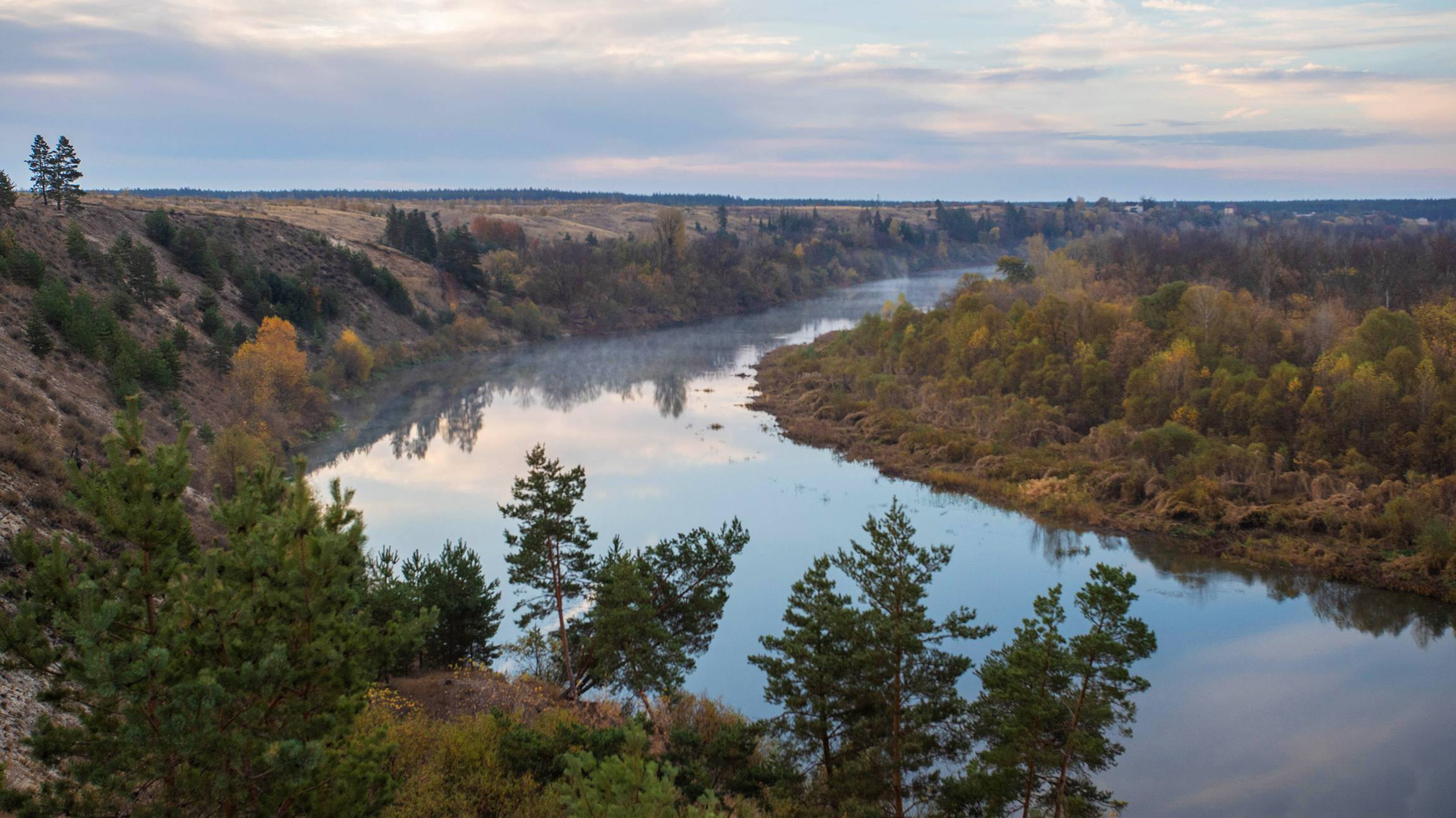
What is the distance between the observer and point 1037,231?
152875 millimetres

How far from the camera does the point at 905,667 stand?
11.9 metres

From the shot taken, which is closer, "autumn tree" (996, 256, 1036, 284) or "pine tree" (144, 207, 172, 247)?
"pine tree" (144, 207, 172, 247)

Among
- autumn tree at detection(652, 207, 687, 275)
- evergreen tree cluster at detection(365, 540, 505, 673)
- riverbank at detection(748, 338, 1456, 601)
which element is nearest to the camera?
evergreen tree cluster at detection(365, 540, 505, 673)

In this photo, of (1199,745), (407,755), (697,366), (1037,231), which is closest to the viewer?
(407,755)

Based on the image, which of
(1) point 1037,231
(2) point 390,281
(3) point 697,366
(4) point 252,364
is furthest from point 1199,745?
(1) point 1037,231

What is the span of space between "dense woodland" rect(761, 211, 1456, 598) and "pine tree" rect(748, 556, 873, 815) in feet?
53.5

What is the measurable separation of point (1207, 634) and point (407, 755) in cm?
1626

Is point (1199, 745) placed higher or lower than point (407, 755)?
lower

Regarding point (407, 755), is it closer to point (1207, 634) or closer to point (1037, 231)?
point (1207, 634)

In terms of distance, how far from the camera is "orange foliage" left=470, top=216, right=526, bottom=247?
88.5 meters

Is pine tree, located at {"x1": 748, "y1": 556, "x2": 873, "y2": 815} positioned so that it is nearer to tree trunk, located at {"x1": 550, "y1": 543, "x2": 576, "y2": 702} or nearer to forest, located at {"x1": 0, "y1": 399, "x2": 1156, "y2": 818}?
forest, located at {"x1": 0, "y1": 399, "x2": 1156, "y2": 818}

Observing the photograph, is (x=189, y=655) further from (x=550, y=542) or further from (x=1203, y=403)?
(x=1203, y=403)

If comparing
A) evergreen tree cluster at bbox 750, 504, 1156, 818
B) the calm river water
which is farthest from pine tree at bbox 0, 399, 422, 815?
the calm river water

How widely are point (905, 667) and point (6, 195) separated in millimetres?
41502
